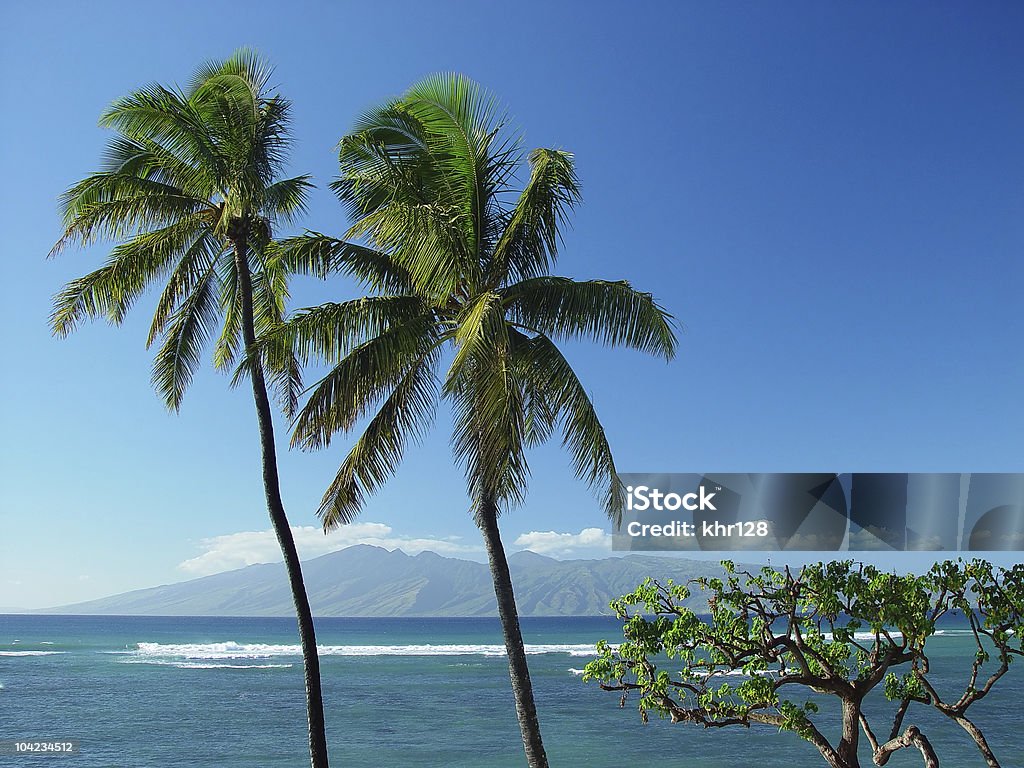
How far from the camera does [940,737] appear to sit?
69.4ft

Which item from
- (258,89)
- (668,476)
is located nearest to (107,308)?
(258,89)

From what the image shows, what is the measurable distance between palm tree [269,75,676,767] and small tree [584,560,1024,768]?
1.43 meters

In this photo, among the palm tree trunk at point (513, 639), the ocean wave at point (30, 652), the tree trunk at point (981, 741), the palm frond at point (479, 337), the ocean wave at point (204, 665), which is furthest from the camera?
the ocean wave at point (30, 652)

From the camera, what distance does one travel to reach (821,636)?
22.3 feet

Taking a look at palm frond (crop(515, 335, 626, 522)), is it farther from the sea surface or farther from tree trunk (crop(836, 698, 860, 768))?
the sea surface

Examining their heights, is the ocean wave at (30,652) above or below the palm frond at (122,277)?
below

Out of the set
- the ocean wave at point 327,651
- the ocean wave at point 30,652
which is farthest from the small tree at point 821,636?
the ocean wave at point 30,652

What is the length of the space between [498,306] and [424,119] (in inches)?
91.7

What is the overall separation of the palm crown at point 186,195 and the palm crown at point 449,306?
2.79ft

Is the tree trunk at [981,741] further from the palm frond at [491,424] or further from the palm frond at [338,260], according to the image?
the palm frond at [338,260]

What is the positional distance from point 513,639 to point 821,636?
284 centimetres

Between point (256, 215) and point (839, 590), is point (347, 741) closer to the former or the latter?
point (256, 215)

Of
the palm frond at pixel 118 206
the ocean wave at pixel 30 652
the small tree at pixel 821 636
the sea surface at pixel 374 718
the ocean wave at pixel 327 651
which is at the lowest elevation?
the ocean wave at pixel 327 651

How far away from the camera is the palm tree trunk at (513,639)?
8203mm
